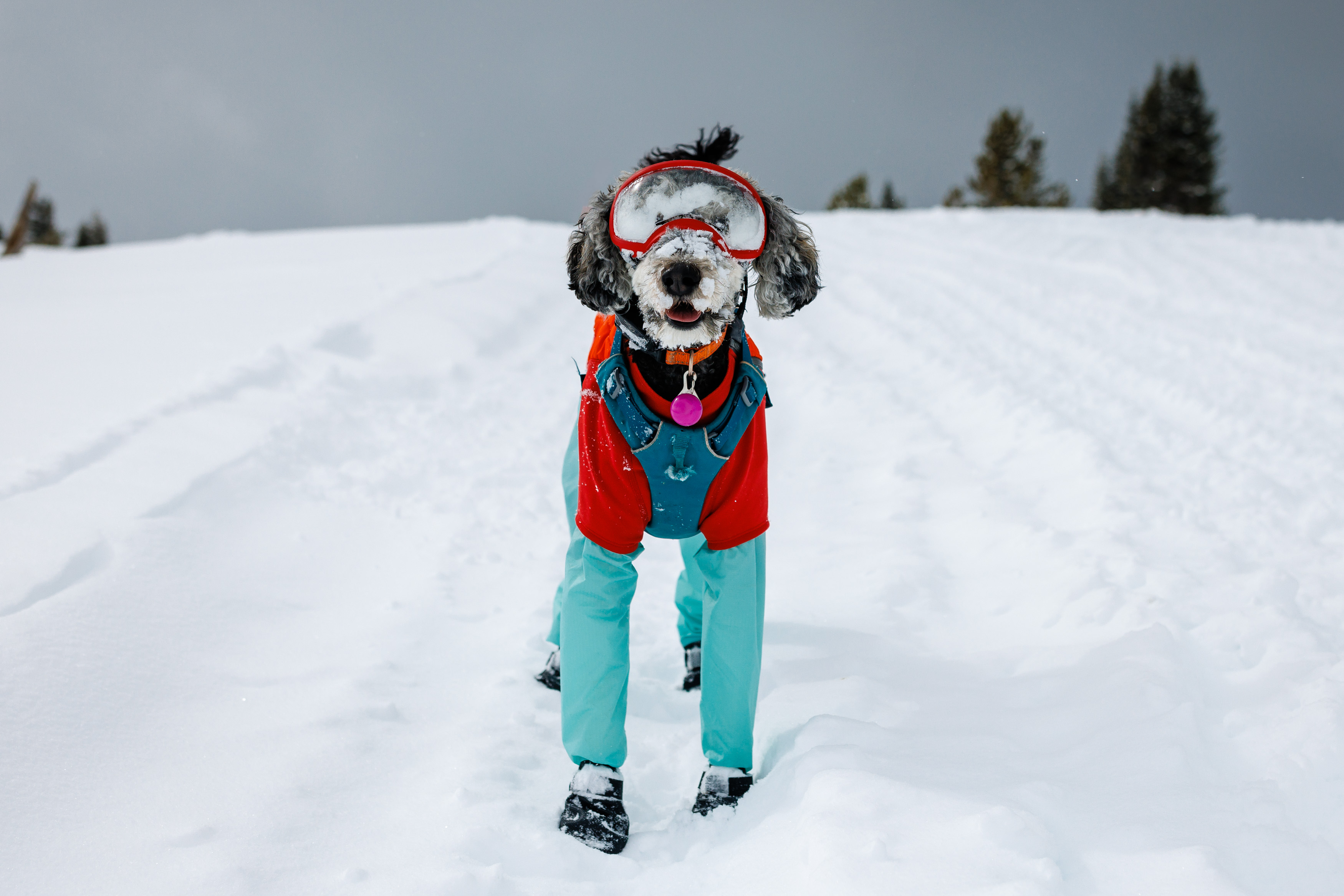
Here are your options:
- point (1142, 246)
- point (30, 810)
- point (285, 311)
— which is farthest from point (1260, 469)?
point (1142, 246)

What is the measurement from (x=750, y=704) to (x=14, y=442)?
3.45 metres

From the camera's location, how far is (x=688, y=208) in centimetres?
195

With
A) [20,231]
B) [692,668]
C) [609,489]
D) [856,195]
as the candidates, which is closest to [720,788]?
[692,668]

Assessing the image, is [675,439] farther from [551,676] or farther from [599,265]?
[551,676]

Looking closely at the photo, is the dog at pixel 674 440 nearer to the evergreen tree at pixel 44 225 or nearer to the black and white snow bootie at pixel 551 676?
the black and white snow bootie at pixel 551 676

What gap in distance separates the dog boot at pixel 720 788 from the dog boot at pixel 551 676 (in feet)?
2.03

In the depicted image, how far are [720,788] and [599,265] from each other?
1.32 metres

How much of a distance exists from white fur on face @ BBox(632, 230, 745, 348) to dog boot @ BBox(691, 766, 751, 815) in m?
1.07

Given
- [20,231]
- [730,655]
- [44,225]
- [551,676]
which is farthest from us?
[44,225]

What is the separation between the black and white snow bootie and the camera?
2525mm

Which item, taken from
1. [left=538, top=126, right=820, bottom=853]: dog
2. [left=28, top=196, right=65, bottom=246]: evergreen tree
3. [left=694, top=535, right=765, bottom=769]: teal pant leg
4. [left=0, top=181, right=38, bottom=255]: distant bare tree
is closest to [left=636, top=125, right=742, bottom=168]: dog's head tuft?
[left=538, top=126, right=820, bottom=853]: dog

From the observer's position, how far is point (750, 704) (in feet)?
6.88

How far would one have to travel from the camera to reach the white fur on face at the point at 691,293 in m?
1.85

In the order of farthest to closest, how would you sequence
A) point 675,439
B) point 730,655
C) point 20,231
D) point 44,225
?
1. point 44,225
2. point 20,231
3. point 730,655
4. point 675,439
